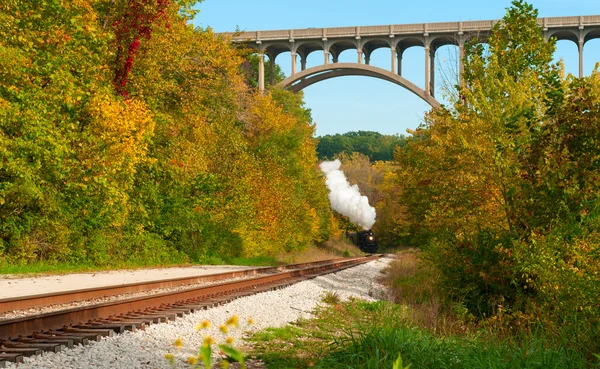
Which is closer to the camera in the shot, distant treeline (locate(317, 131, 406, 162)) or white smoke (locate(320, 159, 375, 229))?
white smoke (locate(320, 159, 375, 229))

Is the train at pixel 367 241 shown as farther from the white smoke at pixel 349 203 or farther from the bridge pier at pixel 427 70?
the bridge pier at pixel 427 70

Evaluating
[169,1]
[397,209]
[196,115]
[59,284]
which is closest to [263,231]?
[196,115]

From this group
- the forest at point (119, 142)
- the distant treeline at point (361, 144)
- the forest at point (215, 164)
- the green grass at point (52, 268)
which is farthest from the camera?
the distant treeline at point (361, 144)

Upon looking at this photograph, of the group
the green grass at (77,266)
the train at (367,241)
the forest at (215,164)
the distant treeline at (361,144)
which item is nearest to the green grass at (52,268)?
the green grass at (77,266)

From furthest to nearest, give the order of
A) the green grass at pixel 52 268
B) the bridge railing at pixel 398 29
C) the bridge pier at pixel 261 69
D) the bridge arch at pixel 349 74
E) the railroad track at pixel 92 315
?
the bridge pier at pixel 261 69 → the bridge arch at pixel 349 74 → the bridge railing at pixel 398 29 → the green grass at pixel 52 268 → the railroad track at pixel 92 315

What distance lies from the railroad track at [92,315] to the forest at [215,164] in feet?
15.5

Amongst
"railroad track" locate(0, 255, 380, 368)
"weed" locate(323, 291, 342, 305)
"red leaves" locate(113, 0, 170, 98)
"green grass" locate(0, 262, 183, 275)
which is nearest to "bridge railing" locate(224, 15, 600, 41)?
"red leaves" locate(113, 0, 170, 98)

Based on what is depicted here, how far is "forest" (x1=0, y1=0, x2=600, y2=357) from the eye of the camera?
35.9 ft

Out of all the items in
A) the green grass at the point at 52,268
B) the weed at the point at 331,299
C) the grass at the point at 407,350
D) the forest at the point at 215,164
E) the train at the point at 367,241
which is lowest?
the train at the point at 367,241

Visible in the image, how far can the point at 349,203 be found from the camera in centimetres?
7606

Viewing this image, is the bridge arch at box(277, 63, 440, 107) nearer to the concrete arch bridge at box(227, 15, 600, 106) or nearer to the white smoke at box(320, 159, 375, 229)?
the concrete arch bridge at box(227, 15, 600, 106)

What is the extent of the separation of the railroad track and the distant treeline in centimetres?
15446

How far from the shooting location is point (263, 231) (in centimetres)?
3494

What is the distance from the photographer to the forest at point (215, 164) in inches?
431
